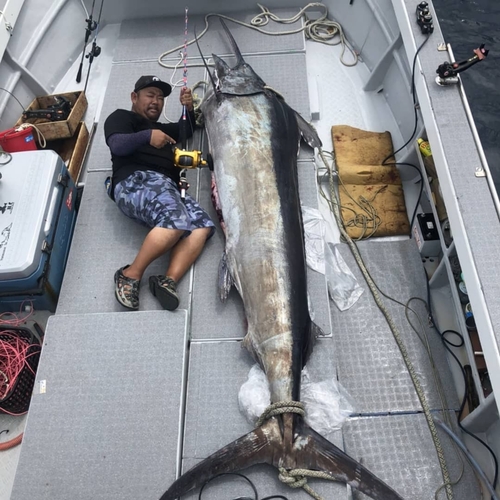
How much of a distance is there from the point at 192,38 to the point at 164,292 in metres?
2.85

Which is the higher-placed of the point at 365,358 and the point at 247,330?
the point at 247,330

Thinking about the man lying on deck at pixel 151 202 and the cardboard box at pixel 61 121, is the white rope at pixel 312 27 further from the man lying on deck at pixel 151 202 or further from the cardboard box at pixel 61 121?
the man lying on deck at pixel 151 202

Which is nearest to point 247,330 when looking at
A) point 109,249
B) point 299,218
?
point 299,218

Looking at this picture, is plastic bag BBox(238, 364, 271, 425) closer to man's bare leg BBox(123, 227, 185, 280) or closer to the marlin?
the marlin

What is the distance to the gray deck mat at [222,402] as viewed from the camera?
2029 mm

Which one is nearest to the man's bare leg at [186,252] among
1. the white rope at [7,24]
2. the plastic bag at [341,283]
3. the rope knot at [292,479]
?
the plastic bag at [341,283]

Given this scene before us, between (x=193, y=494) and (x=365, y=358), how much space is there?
130cm

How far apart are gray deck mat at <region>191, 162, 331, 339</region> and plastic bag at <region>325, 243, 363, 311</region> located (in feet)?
0.89

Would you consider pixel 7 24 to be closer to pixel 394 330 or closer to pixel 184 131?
pixel 184 131

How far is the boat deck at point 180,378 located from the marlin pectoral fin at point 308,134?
91mm

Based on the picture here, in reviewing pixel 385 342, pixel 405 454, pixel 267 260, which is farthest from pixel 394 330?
pixel 267 260

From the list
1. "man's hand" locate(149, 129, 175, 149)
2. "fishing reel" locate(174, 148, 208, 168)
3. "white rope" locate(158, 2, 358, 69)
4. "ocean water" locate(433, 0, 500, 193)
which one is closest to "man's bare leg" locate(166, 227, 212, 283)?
"fishing reel" locate(174, 148, 208, 168)

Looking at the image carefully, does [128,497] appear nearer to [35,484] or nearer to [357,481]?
[35,484]

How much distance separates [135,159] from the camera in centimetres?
286
